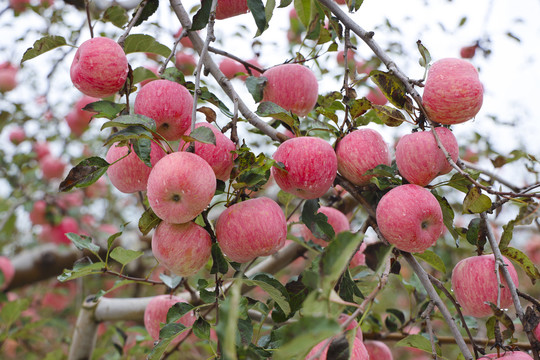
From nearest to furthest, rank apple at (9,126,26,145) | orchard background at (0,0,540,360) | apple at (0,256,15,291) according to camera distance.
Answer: orchard background at (0,0,540,360) < apple at (0,256,15,291) < apple at (9,126,26,145)

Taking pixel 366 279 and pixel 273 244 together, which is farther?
pixel 366 279

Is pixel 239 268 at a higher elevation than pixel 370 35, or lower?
lower

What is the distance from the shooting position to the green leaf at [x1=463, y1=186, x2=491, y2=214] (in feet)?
2.27

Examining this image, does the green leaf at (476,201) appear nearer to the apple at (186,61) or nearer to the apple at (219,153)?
the apple at (219,153)

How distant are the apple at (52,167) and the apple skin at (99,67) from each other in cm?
193

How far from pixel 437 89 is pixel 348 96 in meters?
0.18

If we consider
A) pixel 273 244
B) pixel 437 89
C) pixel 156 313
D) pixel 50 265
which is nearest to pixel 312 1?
pixel 437 89

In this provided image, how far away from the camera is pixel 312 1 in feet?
3.43

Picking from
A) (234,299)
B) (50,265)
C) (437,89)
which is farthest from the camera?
(50,265)

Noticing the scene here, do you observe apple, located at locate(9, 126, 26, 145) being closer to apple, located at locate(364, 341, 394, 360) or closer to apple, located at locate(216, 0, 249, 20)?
apple, located at locate(216, 0, 249, 20)

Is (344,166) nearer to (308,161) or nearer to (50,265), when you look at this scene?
(308,161)

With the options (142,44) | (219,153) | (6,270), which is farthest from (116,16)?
(6,270)

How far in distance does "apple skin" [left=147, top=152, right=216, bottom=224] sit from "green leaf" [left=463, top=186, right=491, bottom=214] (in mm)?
417

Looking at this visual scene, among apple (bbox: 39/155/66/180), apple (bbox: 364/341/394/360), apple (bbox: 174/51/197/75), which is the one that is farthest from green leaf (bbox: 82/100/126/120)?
apple (bbox: 39/155/66/180)
